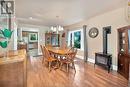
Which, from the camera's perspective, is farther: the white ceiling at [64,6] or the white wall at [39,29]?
the white wall at [39,29]

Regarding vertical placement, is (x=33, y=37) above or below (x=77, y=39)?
above

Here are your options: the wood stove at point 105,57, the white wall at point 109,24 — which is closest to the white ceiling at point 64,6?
the white wall at point 109,24

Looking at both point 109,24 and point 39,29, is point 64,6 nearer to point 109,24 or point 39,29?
point 109,24

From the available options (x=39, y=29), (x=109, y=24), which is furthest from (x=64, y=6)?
(x=39, y=29)

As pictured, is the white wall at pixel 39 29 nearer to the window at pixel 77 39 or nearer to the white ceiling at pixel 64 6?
the window at pixel 77 39

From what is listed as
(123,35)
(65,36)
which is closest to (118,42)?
(123,35)

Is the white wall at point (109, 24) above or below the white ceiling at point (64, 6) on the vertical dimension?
below

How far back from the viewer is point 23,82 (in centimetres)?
179

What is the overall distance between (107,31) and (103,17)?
2.44ft

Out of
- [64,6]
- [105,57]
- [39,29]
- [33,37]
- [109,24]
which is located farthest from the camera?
[39,29]

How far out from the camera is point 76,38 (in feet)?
26.0

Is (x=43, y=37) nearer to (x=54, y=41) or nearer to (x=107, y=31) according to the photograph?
(x=54, y=41)

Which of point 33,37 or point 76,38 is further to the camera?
point 33,37

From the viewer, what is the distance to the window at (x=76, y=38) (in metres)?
7.44
